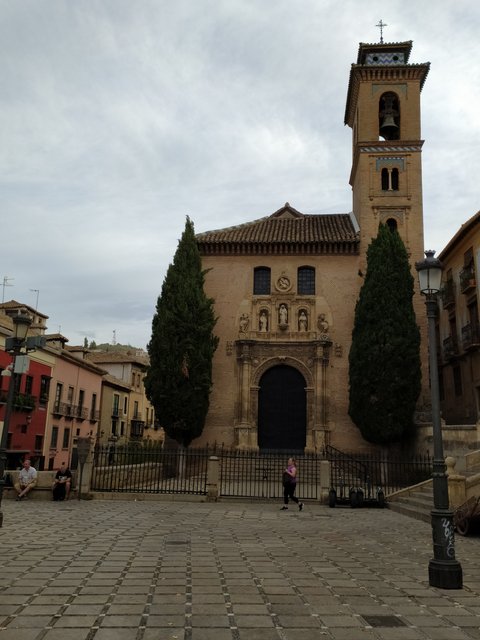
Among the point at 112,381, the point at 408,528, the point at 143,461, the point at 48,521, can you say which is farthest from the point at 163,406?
the point at 112,381

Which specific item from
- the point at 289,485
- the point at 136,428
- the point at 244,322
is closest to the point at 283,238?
the point at 244,322

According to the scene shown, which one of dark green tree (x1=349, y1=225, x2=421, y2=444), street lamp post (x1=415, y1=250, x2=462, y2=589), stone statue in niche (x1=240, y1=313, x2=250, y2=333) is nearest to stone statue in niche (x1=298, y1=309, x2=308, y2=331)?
stone statue in niche (x1=240, y1=313, x2=250, y2=333)

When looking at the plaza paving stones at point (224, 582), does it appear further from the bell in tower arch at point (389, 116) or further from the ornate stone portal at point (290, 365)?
the bell in tower arch at point (389, 116)

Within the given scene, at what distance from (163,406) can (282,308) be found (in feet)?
25.2

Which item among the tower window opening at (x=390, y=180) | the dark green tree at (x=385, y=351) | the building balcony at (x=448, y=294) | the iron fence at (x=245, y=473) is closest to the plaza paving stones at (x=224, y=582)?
the iron fence at (x=245, y=473)

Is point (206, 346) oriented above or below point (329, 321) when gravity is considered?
below

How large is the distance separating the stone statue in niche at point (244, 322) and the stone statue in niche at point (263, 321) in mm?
617

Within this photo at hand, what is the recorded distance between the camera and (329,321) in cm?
2662

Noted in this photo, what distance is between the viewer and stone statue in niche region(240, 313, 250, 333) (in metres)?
26.6

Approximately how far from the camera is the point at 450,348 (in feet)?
93.5

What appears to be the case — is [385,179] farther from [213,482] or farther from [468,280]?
[213,482]

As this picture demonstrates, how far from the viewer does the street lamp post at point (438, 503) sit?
6500 mm

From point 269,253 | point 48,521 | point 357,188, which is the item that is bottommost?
point 48,521

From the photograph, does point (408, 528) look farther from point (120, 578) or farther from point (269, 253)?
point (269, 253)
